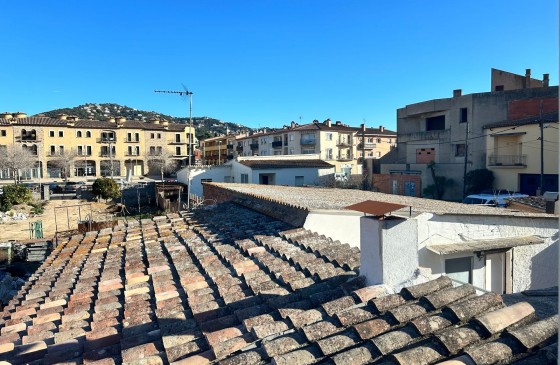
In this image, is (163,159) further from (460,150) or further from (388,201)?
(388,201)

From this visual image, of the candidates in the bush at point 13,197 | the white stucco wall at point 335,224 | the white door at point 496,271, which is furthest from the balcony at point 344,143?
the white stucco wall at point 335,224

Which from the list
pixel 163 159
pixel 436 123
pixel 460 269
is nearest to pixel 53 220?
pixel 460 269

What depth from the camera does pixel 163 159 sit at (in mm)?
64250

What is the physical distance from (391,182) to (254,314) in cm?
3839

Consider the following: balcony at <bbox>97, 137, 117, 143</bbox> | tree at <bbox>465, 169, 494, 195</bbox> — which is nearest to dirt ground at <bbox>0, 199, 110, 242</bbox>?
balcony at <bbox>97, 137, 117, 143</bbox>

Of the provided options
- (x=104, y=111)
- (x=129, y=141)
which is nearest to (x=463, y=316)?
(x=129, y=141)

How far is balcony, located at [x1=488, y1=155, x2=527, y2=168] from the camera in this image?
31391 mm

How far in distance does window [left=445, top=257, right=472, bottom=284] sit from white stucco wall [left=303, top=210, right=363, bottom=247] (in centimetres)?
185

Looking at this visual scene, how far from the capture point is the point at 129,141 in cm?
6606

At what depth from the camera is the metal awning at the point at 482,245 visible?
22.2 feet

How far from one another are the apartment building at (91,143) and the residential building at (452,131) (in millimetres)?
40032

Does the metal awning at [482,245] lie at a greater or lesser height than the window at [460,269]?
greater

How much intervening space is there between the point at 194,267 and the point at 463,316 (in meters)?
3.94

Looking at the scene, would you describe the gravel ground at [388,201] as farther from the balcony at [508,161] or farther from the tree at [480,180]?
the tree at [480,180]
